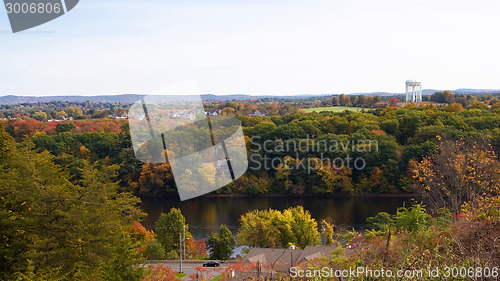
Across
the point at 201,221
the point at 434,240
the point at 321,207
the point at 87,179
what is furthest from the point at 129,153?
the point at 434,240

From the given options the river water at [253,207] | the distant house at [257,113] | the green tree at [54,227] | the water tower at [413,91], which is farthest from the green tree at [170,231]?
the water tower at [413,91]

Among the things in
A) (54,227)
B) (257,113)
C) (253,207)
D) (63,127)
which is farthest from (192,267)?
(257,113)

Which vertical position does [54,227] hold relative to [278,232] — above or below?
above

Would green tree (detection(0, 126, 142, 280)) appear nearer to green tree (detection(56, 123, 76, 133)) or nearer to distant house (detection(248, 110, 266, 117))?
green tree (detection(56, 123, 76, 133))

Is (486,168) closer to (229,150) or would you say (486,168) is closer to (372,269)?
(372,269)

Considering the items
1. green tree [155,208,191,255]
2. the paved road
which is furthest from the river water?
the paved road

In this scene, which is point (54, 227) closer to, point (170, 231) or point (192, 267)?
point (192, 267)

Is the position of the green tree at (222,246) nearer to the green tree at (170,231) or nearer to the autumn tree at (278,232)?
the autumn tree at (278,232)
